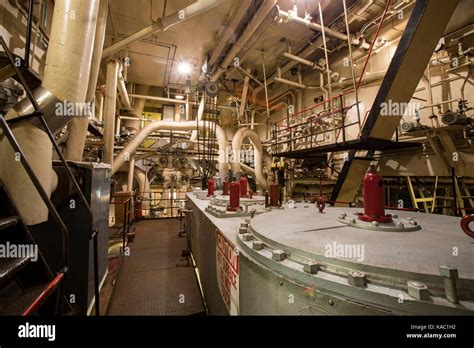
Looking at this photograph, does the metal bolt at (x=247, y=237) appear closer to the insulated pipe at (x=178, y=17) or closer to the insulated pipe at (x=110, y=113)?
the insulated pipe at (x=178, y=17)

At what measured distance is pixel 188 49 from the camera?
5.12 meters

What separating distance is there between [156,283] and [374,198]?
2702 mm

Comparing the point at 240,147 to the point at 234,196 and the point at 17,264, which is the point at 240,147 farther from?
the point at 17,264

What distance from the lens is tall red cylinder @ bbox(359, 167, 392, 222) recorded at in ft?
4.18

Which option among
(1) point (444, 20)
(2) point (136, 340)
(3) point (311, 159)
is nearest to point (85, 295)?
(2) point (136, 340)

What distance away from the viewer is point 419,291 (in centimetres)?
60

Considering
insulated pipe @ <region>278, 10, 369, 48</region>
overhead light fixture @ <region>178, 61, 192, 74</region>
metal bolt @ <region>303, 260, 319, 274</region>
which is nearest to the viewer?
metal bolt @ <region>303, 260, 319, 274</region>

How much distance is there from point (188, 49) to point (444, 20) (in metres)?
4.79

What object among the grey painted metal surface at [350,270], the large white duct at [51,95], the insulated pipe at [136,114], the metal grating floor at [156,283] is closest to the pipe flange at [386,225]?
the grey painted metal surface at [350,270]

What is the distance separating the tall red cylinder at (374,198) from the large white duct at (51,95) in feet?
7.02

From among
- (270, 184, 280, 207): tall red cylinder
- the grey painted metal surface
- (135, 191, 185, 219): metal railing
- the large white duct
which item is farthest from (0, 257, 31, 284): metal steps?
(135, 191, 185, 219): metal railing

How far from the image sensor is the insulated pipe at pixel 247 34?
3.21 m

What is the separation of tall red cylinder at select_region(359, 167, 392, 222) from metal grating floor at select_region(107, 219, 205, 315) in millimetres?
1901

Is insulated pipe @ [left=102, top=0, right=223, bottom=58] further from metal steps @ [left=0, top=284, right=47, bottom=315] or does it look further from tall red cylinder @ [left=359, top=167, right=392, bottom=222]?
metal steps @ [left=0, top=284, right=47, bottom=315]
